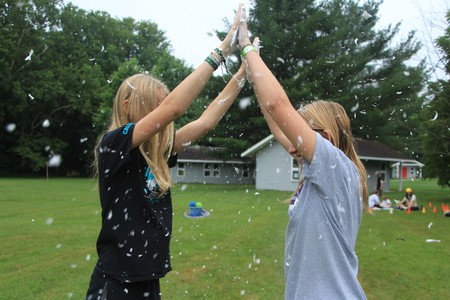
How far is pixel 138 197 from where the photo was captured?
197 cm

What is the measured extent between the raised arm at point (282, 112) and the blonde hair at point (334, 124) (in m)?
0.25

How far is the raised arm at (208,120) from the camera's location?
2.33 m

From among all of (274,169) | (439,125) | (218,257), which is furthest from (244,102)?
(218,257)

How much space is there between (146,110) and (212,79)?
21.9 meters

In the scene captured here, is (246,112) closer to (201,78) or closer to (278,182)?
(278,182)

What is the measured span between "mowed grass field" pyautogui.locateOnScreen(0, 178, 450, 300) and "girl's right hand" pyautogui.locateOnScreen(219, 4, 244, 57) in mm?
2921

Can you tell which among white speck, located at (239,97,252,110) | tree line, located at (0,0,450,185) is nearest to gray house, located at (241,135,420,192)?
tree line, located at (0,0,450,185)

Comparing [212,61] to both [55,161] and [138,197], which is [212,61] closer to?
[138,197]

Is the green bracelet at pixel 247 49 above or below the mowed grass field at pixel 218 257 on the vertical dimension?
above

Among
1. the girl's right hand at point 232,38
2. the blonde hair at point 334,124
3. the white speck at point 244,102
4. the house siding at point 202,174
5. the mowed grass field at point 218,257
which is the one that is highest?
the white speck at point 244,102

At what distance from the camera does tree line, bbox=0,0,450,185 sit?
21328mm

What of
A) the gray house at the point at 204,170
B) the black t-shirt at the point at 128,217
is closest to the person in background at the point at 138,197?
the black t-shirt at the point at 128,217

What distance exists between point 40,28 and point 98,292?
43.3 metres

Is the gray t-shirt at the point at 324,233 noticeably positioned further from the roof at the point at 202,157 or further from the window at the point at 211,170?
the window at the point at 211,170
